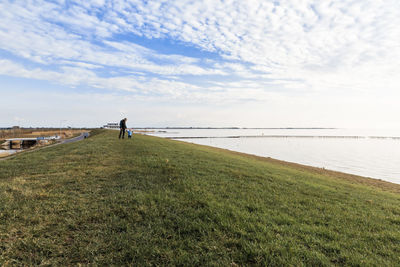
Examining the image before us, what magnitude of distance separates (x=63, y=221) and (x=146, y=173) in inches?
193

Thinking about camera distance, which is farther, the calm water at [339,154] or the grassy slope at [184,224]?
the calm water at [339,154]

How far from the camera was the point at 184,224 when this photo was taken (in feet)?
16.9

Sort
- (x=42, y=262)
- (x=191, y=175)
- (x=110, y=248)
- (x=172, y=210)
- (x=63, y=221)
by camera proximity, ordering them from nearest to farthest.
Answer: (x=42, y=262)
(x=110, y=248)
(x=63, y=221)
(x=172, y=210)
(x=191, y=175)

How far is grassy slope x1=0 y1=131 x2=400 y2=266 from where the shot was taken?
4062mm

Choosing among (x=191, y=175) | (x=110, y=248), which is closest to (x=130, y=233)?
(x=110, y=248)

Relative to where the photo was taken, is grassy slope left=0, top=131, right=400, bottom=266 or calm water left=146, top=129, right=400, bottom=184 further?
calm water left=146, top=129, right=400, bottom=184

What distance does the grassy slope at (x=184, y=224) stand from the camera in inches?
160

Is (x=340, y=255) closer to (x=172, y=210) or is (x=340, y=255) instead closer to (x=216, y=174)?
(x=172, y=210)

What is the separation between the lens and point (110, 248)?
4.23 m

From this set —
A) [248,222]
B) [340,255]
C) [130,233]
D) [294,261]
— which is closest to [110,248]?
[130,233]

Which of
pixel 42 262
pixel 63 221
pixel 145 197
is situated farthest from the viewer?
pixel 145 197

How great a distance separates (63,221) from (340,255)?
6.55 m

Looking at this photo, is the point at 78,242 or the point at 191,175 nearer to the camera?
the point at 78,242

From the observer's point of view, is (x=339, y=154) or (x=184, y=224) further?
(x=339, y=154)
